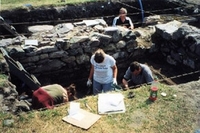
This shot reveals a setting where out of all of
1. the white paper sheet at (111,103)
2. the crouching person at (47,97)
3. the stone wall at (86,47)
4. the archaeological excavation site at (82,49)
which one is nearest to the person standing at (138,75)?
the archaeological excavation site at (82,49)

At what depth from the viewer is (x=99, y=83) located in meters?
7.72

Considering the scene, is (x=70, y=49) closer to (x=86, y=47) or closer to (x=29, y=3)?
(x=86, y=47)

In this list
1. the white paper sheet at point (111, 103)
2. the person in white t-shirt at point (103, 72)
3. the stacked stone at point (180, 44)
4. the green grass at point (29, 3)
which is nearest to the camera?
the white paper sheet at point (111, 103)

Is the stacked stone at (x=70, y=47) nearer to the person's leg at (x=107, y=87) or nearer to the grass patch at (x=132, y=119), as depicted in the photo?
the person's leg at (x=107, y=87)

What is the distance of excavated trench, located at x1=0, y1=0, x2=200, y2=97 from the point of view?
1026 cm

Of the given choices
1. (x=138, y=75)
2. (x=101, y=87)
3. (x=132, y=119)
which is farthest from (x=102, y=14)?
(x=132, y=119)

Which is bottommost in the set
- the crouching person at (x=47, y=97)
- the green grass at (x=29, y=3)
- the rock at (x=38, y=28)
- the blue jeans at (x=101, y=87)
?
the blue jeans at (x=101, y=87)

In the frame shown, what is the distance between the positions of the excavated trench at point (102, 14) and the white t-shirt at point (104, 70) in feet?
6.20

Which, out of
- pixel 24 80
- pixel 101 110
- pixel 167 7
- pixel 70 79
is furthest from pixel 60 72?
pixel 167 7

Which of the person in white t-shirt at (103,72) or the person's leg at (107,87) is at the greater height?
the person in white t-shirt at (103,72)

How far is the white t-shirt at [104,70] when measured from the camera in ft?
24.4

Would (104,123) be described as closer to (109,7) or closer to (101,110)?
(101,110)

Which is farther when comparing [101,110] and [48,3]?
[48,3]

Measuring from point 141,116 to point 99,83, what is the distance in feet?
6.76
